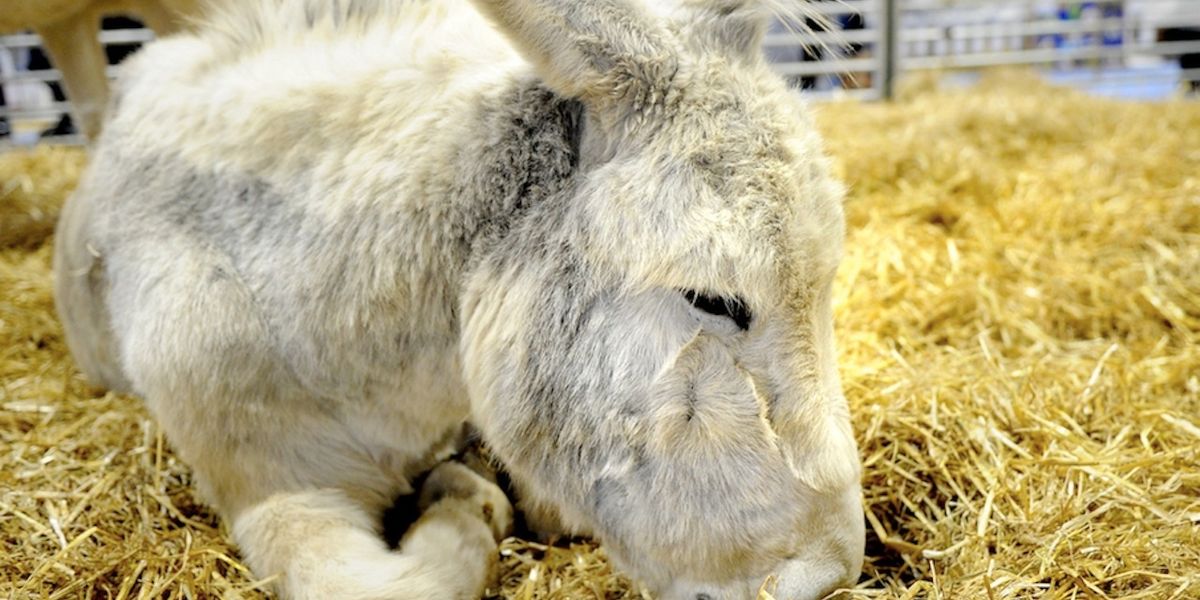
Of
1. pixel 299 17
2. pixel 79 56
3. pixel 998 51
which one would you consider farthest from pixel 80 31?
pixel 998 51

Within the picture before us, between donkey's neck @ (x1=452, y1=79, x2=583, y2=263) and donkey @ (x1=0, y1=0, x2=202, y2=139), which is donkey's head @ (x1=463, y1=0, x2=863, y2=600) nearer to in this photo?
donkey's neck @ (x1=452, y1=79, x2=583, y2=263)

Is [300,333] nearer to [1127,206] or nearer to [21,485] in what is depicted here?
[21,485]

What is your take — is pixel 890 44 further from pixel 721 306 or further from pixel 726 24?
pixel 721 306

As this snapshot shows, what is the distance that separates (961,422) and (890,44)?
5862mm

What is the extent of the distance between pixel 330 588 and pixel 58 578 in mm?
573

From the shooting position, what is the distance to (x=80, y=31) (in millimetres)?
4277

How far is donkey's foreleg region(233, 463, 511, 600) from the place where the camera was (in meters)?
1.87

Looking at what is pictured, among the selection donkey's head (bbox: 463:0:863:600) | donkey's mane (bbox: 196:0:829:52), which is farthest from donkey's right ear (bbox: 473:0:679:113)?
donkey's mane (bbox: 196:0:829:52)

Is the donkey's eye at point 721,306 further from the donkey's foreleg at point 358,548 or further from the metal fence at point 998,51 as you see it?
the metal fence at point 998,51

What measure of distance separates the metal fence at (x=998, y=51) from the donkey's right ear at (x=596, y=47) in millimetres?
5916

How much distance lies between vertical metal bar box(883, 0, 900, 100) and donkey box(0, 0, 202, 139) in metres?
5.50

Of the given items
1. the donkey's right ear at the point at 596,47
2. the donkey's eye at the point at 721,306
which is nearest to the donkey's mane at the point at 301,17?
the donkey's right ear at the point at 596,47

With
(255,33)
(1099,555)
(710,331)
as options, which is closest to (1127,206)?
(1099,555)

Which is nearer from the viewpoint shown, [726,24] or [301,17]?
[726,24]
